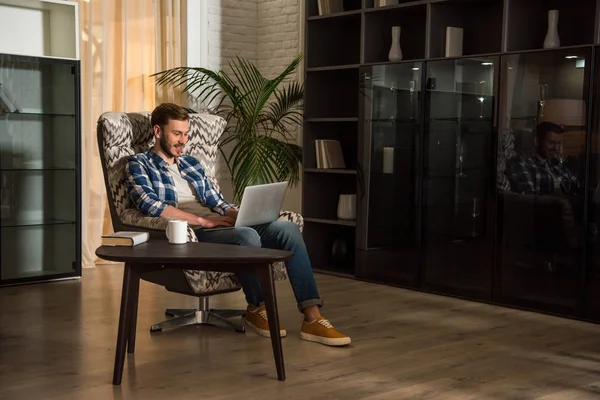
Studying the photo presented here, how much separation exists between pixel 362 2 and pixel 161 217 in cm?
229

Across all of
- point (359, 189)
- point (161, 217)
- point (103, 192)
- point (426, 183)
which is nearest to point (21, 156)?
point (103, 192)

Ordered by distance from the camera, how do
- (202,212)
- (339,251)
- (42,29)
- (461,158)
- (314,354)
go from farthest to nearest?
(339,251) < (42,29) < (461,158) < (202,212) < (314,354)

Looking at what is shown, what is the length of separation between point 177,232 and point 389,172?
206 centimetres

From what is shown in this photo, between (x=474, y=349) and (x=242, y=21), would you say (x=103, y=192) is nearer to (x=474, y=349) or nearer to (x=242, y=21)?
(x=242, y=21)

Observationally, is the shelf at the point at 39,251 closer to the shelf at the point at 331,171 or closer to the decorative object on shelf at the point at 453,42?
the shelf at the point at 331,171

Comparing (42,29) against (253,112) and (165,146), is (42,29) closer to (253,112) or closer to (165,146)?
(253,112)

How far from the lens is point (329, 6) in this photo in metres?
5.50

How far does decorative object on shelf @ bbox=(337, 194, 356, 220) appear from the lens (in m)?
5.45

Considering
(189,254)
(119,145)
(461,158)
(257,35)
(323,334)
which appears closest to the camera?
(189,254)

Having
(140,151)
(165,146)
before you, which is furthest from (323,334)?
(140,151)

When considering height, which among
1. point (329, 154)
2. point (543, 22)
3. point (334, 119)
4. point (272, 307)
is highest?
point (543, 22)

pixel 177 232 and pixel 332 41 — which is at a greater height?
pixel 332 41

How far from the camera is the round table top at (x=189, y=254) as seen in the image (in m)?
2.94

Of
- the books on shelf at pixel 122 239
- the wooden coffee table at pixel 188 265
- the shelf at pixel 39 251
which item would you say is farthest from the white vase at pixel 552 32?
the shelf at pixel 39 251
